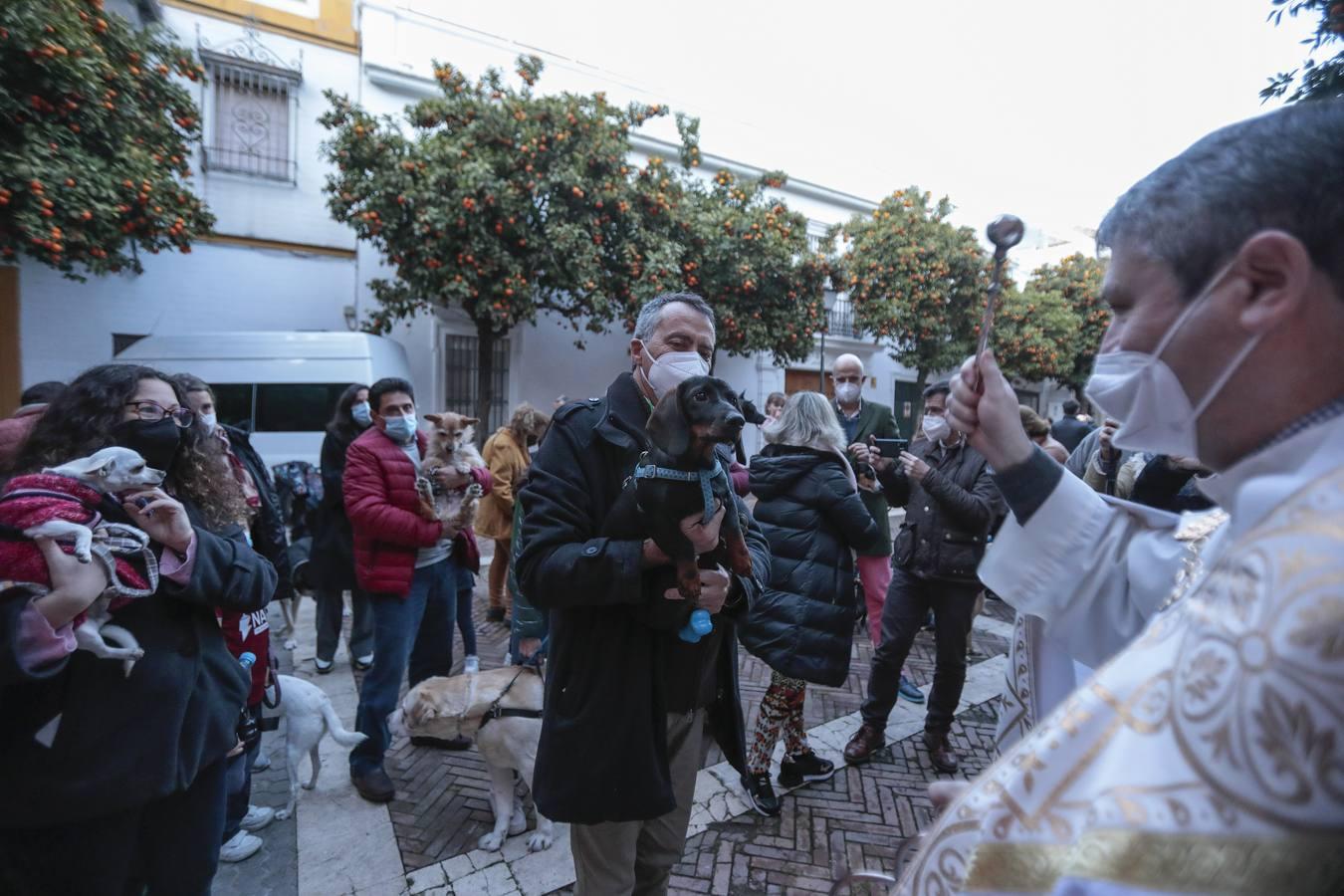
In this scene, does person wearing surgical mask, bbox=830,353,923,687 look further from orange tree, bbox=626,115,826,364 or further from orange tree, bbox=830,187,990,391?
orange tree, bbox=830,187,990,391

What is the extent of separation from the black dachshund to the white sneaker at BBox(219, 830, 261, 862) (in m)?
2.58

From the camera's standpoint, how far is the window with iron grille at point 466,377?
12117mm

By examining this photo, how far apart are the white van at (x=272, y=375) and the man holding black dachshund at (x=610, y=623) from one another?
763cm

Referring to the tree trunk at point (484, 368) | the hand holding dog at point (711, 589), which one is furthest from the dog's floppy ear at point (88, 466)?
the tree trunk at point (484, 368)

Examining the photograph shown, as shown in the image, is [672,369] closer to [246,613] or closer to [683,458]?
[683,458]

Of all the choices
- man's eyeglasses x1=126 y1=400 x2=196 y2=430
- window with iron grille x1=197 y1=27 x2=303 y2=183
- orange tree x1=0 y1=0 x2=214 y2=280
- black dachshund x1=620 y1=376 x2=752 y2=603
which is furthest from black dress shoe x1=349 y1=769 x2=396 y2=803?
window with iron grille x1=197 y1=27 x2=303 y2=183

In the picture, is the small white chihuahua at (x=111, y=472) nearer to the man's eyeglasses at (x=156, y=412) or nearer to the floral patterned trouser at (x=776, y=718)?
the man's eyeglasses at (x=156, y=412)

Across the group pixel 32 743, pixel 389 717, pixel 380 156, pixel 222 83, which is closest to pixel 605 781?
pixel 32 743

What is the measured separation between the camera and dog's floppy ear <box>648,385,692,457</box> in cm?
149

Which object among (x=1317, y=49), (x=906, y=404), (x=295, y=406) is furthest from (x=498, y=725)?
(x=906, y=404)

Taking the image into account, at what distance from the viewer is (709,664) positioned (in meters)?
2.05

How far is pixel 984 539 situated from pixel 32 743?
3.80 metres

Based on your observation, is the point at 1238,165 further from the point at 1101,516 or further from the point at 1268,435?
the point at 1101,516

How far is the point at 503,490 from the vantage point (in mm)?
5398
